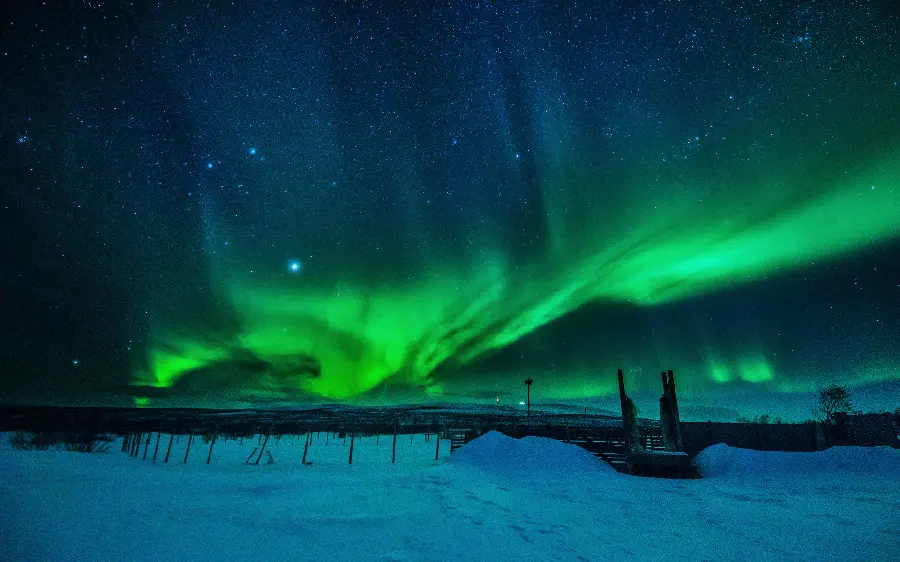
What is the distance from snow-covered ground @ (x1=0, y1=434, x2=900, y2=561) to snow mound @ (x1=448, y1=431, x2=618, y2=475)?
2.88 ft

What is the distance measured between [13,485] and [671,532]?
2361 cm

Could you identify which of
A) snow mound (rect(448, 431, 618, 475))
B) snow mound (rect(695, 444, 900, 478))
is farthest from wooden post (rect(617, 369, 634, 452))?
snow mound (rect(695, 444, 900, 478))

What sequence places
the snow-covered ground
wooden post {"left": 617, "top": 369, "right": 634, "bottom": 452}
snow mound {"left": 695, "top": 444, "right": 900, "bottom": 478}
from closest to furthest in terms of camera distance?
the snow-covered ground → snow mound {"left": 695, "top": 444, "right": 900, "bottom": 478} → wooden post {"left": 617, "top": 369, "right": 634, "bottom": 452}

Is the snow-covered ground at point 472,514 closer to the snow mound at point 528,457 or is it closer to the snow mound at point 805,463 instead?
the snow mound at point 805,463

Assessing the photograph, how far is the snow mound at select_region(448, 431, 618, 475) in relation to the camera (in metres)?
22.4

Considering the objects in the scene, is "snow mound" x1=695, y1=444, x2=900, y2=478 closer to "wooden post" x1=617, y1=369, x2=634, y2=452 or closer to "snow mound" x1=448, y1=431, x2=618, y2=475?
"wooden post" x1=617, y1=369, x2=634, y2=452

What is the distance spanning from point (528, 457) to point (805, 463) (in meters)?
14.3

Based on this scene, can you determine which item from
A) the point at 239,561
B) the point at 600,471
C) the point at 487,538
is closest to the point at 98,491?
the point at 239,561

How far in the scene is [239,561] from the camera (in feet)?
25.4

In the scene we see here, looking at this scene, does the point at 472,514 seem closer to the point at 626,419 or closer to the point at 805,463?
the point at 626,419

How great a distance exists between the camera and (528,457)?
23.5 m

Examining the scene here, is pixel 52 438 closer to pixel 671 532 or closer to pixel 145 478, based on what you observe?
pixel 145 478

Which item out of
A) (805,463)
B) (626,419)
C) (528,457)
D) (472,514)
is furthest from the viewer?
(528,457)

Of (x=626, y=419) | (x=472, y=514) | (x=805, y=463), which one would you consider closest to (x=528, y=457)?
(x=626, y=419)
